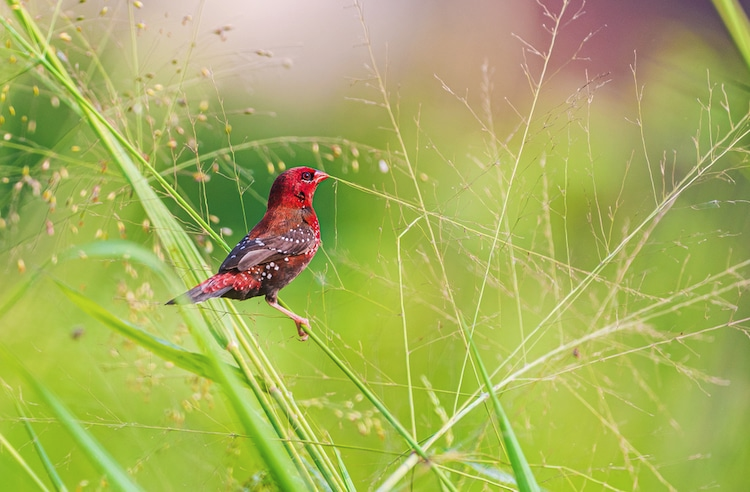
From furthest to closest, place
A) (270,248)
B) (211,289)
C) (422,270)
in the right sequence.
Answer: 1. (422,270)
2. (270,248)
3. (211,289)

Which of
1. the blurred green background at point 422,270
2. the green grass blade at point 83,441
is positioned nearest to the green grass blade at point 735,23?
the blurred green background at point 422,270

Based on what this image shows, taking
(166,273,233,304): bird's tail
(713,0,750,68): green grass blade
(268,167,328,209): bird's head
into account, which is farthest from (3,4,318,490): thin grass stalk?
(713,0,750,68): green grass blade

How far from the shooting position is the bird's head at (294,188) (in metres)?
1.62

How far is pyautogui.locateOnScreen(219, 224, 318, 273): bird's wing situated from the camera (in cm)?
135

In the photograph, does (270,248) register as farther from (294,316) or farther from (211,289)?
(211,289)

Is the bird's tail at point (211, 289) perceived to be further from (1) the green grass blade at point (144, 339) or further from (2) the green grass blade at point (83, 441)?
(2) the green grass blade at point (83, 441)

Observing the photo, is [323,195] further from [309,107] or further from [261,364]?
[261,364]

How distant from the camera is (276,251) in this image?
1465 mm

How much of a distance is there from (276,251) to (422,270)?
0.70 meters

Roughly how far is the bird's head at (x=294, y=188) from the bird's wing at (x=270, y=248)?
0.07 meters

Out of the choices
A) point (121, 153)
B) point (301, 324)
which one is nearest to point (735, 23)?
point (301, 324)

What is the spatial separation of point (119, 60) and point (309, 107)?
1.00m

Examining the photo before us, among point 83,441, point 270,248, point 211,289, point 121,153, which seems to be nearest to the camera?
point 83,441

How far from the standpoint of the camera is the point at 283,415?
50.1 inches
